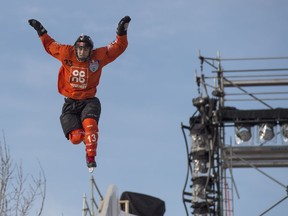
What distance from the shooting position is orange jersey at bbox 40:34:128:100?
1498cm

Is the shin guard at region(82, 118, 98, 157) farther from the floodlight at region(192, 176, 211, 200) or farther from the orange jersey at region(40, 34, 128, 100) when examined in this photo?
the floodlight at region(192, 176, 211, 200)

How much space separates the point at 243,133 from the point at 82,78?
3048mm

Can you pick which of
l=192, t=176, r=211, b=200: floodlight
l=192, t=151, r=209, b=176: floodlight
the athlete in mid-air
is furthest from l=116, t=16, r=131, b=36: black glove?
l=192, t=176, r=211, b=200: floodlight

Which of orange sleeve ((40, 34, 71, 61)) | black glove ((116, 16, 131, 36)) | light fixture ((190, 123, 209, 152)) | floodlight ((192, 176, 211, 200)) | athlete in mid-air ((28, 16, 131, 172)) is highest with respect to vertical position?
black glove ((116, 16, 131, 36))

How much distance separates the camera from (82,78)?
14.9 metres

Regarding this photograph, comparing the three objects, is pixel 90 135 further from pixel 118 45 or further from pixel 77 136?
pixel 118 45

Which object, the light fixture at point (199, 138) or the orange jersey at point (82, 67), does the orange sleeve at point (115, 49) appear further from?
the light fixture at point (199, 138)

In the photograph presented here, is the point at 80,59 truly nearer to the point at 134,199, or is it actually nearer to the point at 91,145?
the point at 91,145

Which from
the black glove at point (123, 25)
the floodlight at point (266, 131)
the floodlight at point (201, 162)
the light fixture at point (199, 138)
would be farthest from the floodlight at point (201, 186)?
the black glove at point (123, 25)

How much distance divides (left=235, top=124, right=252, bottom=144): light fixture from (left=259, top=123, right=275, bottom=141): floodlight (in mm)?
201

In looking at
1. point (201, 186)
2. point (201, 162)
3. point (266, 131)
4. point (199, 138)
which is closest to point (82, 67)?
point (199, 138)

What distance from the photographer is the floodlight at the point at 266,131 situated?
15930mm

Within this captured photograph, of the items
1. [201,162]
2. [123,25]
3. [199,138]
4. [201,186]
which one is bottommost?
[201,186]

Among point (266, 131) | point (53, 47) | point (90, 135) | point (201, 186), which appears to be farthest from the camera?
point (266, 131)
